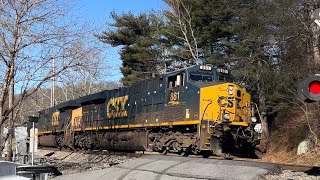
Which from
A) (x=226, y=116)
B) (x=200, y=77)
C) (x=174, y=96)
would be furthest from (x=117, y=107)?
(x=226, y=116)

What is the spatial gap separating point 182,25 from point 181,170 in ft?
67.5

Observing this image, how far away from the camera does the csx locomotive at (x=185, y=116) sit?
1387 centimetres

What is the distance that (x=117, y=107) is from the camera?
20703 millimetres

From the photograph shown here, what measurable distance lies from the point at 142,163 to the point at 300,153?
11489 mm

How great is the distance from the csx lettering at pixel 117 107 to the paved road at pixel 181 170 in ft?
27.8

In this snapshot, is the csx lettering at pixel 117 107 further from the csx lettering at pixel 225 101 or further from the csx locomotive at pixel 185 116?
the csx lettering at pixel 225 101

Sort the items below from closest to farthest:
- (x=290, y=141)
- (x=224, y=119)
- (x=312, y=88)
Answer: (x=312, y=88), (x=224, y=119), (x=290, y=141)

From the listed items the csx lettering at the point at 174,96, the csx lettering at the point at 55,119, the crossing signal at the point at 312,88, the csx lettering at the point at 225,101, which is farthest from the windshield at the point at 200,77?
the csx lettering at the point at 55,119

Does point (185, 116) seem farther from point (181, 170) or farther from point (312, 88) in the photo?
point (312, 88)

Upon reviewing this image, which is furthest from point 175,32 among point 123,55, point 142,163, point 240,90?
point 142,163

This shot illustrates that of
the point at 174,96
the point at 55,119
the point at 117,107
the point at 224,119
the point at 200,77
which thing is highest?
the point at 200,77

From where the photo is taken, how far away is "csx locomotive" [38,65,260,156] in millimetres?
13867

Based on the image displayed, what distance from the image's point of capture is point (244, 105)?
48.8ft

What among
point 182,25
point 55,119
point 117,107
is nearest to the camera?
point 117,107
